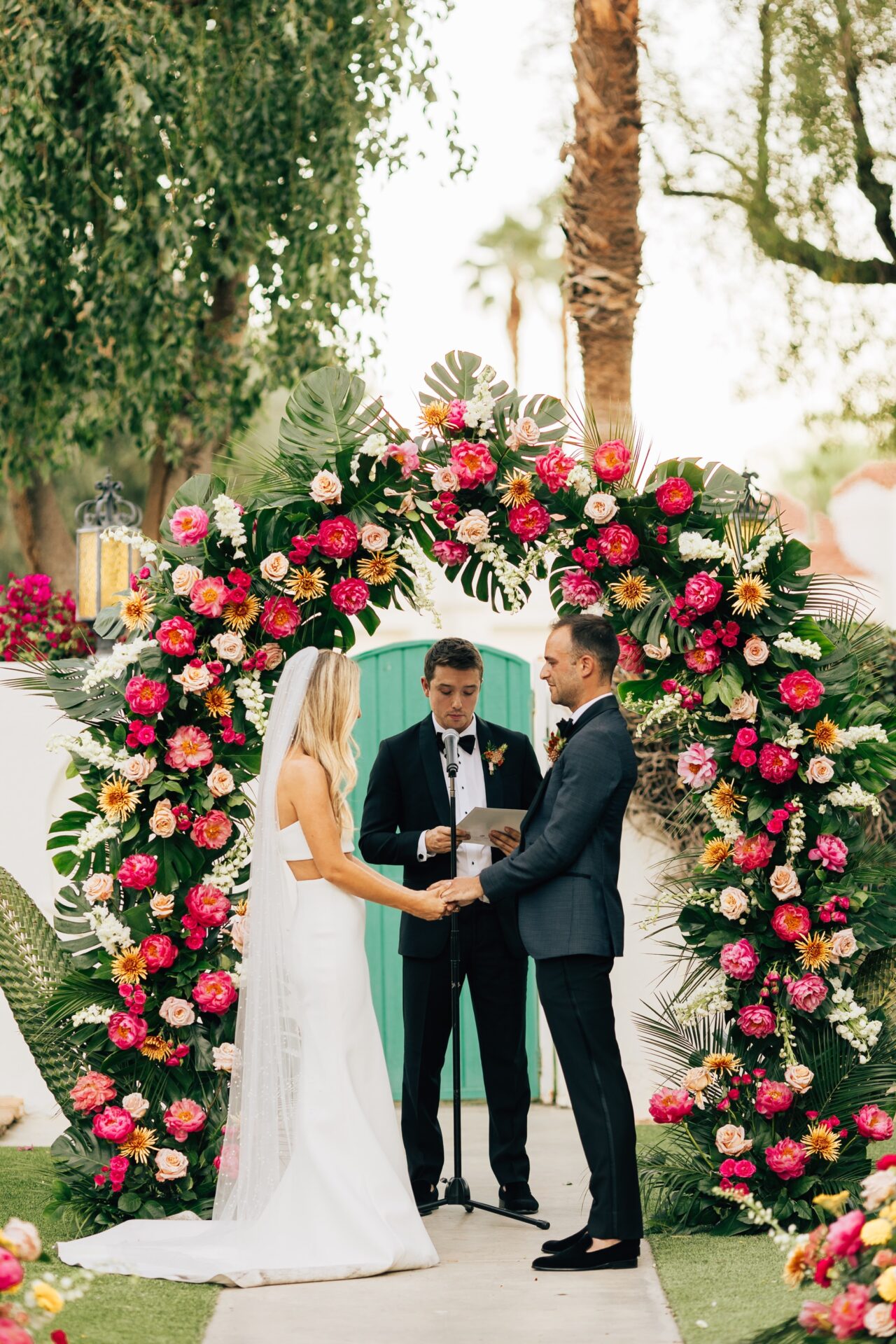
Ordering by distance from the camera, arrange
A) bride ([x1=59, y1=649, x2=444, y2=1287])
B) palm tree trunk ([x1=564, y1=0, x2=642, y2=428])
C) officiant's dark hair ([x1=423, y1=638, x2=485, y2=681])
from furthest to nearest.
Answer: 1. palm tree trunk ([x1=564, y1=0, x2=642, y2=428])
2. officiant's dark hair ([x1=423, y1=638, x2=485, y2=681])
3. bride ([x1=59, y1=649, x2=444, y2=1287])

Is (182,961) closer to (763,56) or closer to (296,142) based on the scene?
(296,142)

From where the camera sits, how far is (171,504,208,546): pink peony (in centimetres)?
576

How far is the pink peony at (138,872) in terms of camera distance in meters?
5.65

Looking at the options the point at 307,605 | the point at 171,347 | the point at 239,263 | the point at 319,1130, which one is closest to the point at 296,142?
the point at 239,263

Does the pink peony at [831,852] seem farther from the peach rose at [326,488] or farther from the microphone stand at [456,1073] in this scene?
the peach rose at [326,488]

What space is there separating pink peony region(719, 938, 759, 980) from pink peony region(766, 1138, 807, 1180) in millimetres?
599

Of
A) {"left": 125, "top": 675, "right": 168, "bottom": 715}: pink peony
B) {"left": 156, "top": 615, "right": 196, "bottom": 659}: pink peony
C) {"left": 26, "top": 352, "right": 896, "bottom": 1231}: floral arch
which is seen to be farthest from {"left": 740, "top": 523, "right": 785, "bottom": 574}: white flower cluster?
{"left": 125, "top": 675, "right": 168, "bottom": 715}: pink peony

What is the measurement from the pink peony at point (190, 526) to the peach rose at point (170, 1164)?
221 cm

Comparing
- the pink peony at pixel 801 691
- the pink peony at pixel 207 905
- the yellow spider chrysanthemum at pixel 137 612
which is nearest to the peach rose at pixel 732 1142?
the pink peony at pixel 801 691

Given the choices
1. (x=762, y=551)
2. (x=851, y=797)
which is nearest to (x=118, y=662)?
(x=762, y=551)

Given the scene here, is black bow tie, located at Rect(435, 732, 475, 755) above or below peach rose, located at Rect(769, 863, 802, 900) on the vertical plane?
above

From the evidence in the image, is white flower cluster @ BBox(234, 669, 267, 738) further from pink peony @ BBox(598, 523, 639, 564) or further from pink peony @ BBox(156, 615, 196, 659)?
pink peony @ BBox(598, 523, 639, 564)

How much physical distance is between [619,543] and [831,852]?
1.36 m

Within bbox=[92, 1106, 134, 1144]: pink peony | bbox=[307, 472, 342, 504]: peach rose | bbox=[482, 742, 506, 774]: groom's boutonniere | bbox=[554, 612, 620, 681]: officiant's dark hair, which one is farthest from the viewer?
bbox=[482, 742, 506, 774]: groom's boutonniere
